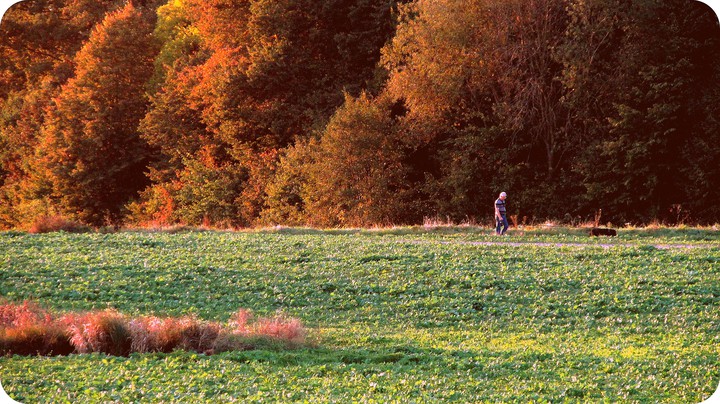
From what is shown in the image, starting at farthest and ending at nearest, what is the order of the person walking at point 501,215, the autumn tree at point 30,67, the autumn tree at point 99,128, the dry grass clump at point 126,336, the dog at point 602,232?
the autumn tree at point 30,67 < the autumn tree at point 99,128 < the dog at point 602,232 < the person walking at point 501,215 < the dry grass clump at point 126,336

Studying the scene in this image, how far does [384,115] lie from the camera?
169 feet

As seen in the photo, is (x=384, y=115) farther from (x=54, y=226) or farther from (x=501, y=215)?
(x=54, y=226)

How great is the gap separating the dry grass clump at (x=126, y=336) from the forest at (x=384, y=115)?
26.8 meters

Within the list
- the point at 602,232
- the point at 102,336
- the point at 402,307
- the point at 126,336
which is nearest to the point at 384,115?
the point at 602,232

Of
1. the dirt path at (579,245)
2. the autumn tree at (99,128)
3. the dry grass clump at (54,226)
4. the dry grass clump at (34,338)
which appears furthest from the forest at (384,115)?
the dry grass clump at (34,338)

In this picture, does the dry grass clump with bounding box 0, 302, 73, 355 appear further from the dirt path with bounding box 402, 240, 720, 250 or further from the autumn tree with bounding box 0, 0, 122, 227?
the autumn tree with bounding box 0, 0, 122, 227

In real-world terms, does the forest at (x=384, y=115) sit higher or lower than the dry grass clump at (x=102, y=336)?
higher

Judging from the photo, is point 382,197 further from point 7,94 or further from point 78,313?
Answer: point 7,94

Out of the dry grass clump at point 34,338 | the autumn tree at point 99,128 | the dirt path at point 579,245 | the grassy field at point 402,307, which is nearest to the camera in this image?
the grassy field at point 402,307

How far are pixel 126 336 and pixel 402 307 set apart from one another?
7111mm

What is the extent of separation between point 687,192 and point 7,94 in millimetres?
57468

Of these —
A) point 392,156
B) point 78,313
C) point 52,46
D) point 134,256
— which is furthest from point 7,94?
point 78,313

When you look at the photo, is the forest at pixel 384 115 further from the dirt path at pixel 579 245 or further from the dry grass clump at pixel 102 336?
the dry grass clump at pixel 102 336

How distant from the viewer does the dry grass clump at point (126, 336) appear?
17.0m
